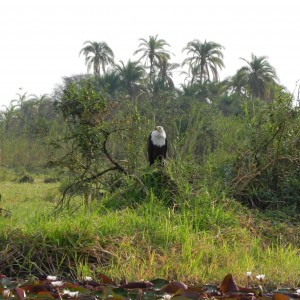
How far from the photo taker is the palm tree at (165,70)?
32625 millimetres

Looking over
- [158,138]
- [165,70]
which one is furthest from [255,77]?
[158,138]

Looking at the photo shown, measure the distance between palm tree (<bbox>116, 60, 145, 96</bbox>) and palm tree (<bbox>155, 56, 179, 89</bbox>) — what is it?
1066 mm

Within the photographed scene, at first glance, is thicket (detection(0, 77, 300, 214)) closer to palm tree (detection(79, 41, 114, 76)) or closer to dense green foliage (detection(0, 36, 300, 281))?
dense green foliage (detection(0, 36, 300, 281))

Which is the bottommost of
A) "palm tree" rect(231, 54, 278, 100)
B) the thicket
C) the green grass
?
the green grass

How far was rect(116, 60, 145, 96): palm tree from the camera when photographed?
3309 cm

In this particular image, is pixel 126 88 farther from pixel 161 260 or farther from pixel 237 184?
pixel 161 260

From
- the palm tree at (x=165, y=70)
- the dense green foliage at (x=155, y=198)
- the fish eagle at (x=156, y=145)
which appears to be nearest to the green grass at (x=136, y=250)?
the dense green foliage at (x=155, y=198)

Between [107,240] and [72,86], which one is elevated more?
[72,86]

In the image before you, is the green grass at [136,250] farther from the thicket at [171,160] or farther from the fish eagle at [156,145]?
the fish eagle at [156,145]

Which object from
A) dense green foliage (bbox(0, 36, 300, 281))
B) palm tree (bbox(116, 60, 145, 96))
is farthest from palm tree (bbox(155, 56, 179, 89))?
dense green foliage (bbox(0, 36, 300, 281))

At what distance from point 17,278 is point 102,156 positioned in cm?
328

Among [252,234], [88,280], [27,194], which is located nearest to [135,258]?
[88,280]

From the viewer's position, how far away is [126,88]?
33062mm

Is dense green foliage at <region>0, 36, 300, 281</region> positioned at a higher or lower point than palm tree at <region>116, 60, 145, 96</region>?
lower
